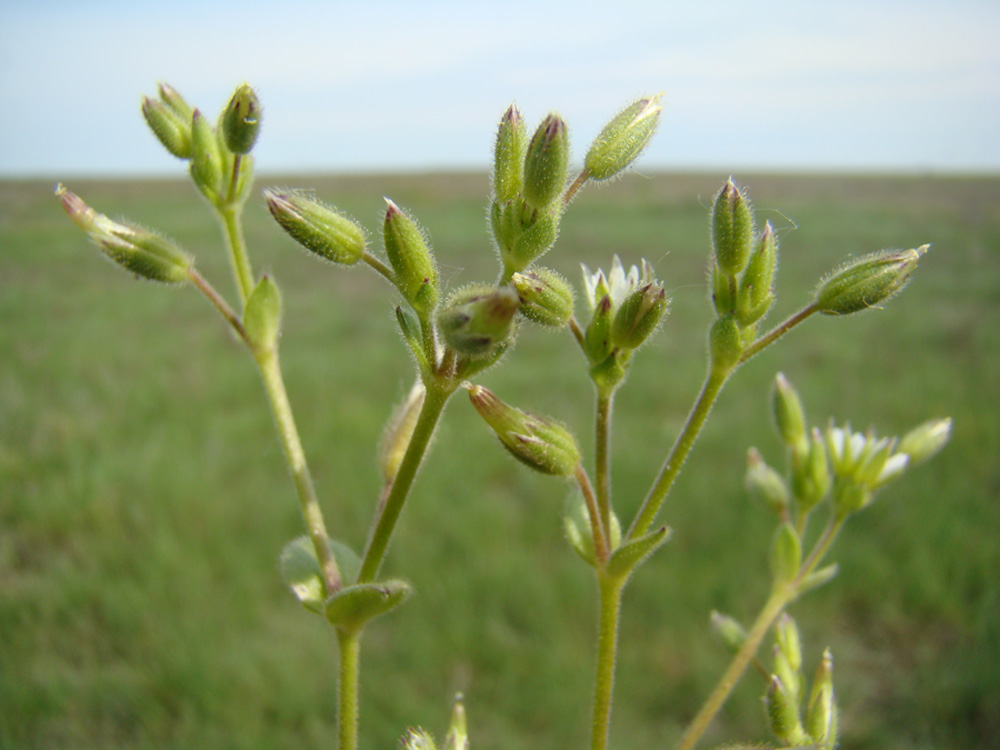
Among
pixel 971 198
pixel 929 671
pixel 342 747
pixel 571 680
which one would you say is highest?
pixel 971 198

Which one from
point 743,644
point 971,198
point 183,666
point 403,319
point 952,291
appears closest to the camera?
point 403,319

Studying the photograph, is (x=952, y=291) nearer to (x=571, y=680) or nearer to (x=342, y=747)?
(x=571, y=680)

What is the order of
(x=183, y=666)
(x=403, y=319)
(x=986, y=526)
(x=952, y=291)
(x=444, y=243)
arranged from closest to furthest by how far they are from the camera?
(x=403, y=319), (x=183, y=666), (x=986, y=526), (x=952, y=291), (x=444, y=243)

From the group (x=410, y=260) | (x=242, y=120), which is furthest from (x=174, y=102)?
(x=410, y=260)

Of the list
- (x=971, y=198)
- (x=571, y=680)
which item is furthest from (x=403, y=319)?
(x=971, y=198)

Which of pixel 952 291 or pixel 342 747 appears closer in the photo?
pixel 342 747

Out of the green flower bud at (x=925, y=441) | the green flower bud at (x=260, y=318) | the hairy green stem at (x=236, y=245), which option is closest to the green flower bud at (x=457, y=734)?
the green flower bud at (x=260, y=318)

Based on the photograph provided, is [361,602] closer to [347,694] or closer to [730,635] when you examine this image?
[347,694]
